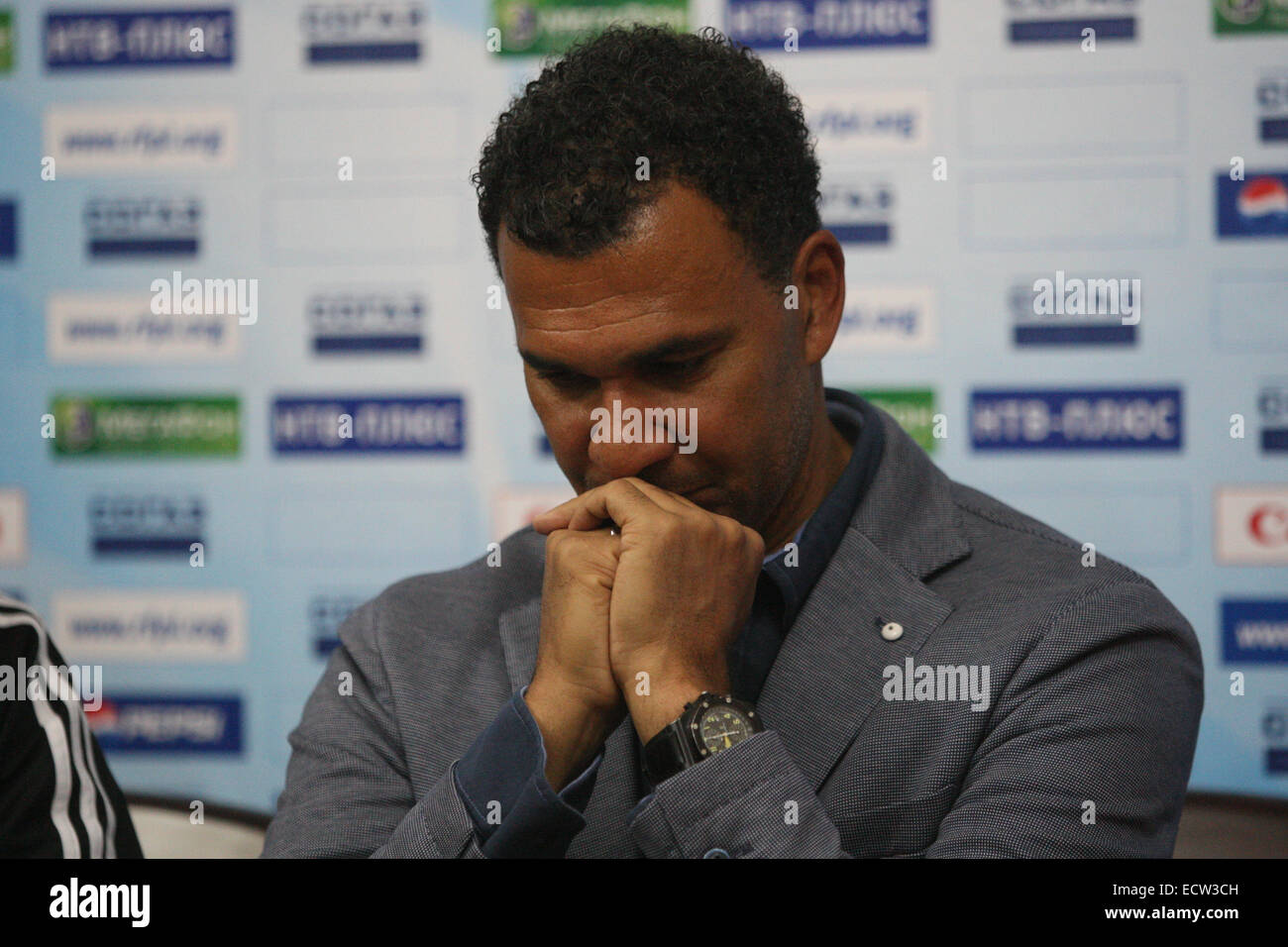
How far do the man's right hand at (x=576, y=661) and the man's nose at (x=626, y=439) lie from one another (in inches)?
3.3

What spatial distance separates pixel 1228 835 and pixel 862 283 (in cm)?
165

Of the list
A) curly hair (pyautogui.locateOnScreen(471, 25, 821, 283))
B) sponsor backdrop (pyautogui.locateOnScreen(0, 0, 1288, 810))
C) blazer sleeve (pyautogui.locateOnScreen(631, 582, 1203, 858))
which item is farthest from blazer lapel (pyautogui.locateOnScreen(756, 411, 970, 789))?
sponsor backdrop (pyautogui.locateOnScreen(0, 0, 1288, 810))

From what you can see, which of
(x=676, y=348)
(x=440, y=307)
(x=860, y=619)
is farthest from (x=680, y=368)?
(x=440, y=307)

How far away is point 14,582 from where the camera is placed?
133 inches

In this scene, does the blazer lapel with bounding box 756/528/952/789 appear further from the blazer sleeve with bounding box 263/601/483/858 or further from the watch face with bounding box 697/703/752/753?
the blazer sleeve with bounding box 263/601/483/858

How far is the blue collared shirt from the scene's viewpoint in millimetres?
1206

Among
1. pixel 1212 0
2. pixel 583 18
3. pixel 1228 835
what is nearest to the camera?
pixel 1228 835

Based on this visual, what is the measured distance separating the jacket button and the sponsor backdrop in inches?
68.4

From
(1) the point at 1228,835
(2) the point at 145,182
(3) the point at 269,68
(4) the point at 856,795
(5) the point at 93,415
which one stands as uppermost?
(3) the point at 269,68

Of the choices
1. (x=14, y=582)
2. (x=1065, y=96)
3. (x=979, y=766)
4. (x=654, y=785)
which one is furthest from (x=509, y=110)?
(x=14, y=582)

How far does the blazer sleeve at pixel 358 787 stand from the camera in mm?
1244

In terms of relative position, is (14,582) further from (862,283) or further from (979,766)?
Answer: (979,766)

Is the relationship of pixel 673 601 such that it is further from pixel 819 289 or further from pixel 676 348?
pixel 819 289

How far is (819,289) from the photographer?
1.49 m
